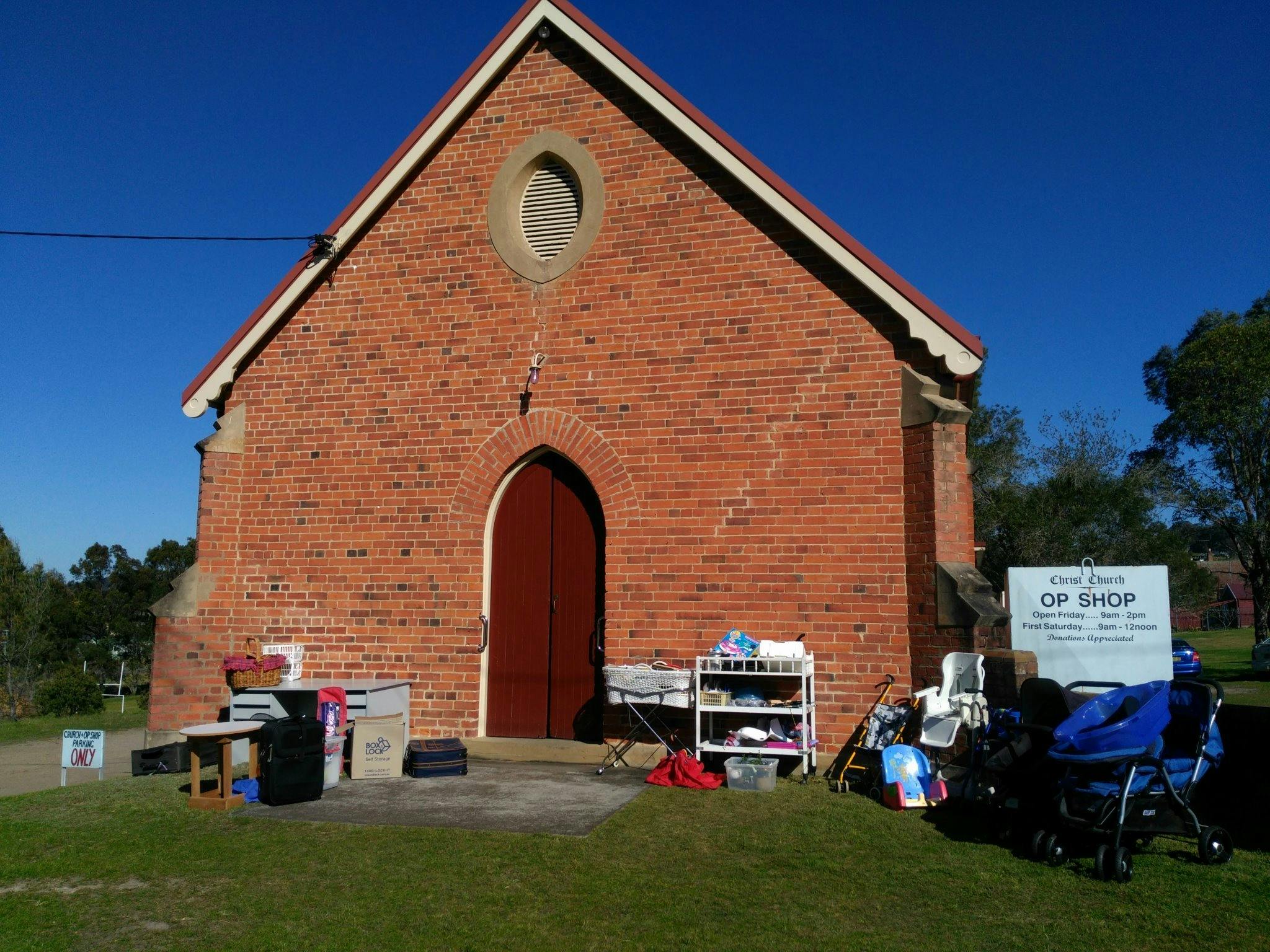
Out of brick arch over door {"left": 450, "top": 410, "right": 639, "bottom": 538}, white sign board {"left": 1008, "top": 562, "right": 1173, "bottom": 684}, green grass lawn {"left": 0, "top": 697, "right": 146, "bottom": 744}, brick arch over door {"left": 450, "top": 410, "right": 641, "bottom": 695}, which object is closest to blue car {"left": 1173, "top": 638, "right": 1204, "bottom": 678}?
white sign board {"left": 1008, "top": 562, "right": 1173, "bottom": 684}

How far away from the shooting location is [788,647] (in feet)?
32.9

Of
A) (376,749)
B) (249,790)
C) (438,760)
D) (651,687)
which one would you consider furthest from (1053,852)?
(249,790)

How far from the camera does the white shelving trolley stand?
32.1 ft

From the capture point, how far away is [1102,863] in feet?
21.2

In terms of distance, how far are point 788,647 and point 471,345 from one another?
537 cm

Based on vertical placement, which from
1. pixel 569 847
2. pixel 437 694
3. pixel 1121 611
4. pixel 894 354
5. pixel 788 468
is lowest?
pixel 569 847

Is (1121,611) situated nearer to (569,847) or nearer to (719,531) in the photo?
(719,531)

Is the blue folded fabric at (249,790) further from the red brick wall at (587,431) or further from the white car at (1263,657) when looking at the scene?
the white car at (1263,657)

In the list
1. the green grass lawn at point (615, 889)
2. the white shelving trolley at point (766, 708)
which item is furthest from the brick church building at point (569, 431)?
the green grass lawn at point (615, 889)

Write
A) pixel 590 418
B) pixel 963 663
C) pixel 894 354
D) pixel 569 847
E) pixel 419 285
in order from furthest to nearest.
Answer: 1. pixel 419 285
2. pixel 590 418
3. pixel 894 354
4. pixel 963 663
5. pixel 569 847

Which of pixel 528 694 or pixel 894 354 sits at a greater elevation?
pixel 894 354

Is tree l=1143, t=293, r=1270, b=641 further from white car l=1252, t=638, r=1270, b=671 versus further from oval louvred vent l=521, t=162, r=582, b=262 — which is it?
oval louvred vent l=521, t=162, r=582, b=262

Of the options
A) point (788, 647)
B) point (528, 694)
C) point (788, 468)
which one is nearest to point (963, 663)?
point (788, 647)

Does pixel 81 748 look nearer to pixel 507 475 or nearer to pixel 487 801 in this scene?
pixel 487 801
